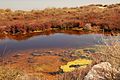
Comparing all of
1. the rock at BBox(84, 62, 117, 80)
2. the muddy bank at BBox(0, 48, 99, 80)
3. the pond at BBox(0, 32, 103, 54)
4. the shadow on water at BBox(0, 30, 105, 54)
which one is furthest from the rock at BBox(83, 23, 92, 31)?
the rock at BBox(84, 62, 117, 80)

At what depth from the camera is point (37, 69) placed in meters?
12.6

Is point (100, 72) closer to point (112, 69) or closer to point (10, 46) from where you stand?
point (112, 69)

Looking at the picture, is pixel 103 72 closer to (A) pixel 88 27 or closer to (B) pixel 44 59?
(B) pixel 44 59

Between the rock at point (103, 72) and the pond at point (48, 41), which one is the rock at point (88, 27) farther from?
the rock at point (103, 72)

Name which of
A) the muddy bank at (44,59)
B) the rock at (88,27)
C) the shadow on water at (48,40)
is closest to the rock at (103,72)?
the muddy bank at (44,59)

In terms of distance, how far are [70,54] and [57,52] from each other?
3.73 ft

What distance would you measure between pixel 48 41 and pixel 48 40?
0.38 metres

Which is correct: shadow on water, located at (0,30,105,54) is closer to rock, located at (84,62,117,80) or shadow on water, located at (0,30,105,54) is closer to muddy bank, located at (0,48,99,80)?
muddy bank, located at (0,48,99,80)

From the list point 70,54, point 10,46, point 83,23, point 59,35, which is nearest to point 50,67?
point 70,54

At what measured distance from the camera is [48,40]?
19625mm

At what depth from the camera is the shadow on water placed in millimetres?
17314

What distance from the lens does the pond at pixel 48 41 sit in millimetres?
17234

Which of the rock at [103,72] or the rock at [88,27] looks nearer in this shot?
the rock at [103,72]

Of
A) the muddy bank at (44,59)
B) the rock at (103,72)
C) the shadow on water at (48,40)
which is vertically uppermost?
the rock at (103,72)
